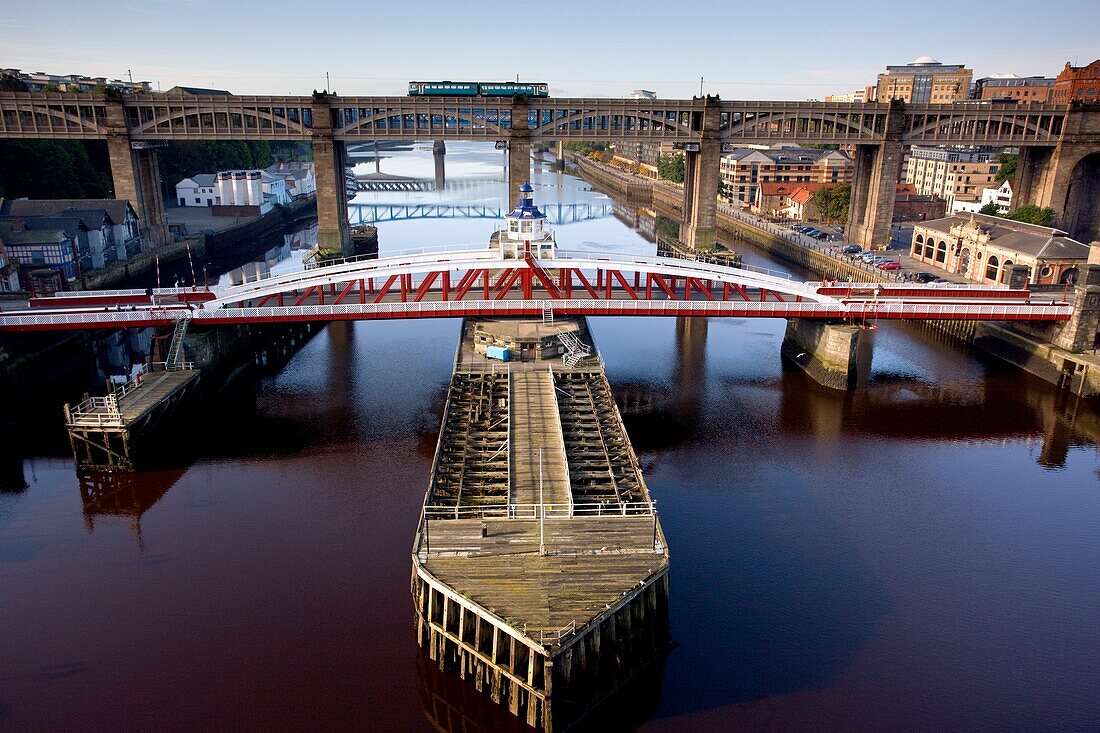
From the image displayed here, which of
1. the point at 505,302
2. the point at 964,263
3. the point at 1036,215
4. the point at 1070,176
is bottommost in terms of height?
the point at 964,263

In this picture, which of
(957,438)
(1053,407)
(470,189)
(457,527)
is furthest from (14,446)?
(470,189)

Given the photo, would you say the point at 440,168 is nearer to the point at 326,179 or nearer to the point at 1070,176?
the point at 326,179

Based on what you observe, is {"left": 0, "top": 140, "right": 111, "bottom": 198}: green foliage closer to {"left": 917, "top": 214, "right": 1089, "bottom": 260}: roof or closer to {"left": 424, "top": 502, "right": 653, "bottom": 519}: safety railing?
{"left": 424, "top": 502, "right": 653, "bottom": 519}: safety railing

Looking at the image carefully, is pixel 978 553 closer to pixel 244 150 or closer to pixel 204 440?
pixel 204 440

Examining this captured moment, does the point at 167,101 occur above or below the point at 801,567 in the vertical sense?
above

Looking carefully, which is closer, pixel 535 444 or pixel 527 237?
pixel 535 444

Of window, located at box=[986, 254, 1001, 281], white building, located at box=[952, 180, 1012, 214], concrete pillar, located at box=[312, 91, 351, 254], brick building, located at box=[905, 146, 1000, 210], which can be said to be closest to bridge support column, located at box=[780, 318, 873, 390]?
window, located at box=[986, 254, 1001, 281]

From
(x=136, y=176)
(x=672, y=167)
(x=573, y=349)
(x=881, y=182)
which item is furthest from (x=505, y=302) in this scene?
(x=672, y=167)
